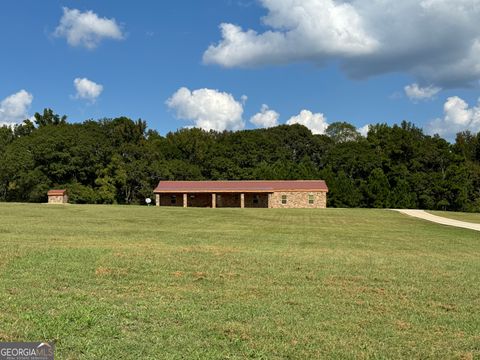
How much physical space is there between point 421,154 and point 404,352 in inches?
2607

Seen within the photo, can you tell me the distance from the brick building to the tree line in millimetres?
10000

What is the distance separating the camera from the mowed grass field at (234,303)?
510 centimetres

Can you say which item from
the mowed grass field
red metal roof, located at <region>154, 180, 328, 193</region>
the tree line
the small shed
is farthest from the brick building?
the mowed grass field

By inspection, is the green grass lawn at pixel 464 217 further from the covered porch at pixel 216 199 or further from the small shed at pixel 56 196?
the small shed at pixel 56 196

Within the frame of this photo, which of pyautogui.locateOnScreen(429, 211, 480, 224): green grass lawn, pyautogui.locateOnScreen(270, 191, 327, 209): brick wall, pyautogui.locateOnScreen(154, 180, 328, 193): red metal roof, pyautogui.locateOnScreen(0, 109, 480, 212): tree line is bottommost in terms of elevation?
pyautogui.locateOnScreen(429, 211, 480, 224): green grass lawn

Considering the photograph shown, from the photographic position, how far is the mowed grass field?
5098mm

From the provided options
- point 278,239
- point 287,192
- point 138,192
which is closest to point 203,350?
point 278,239

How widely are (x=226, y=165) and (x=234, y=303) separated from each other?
63227 millimetres

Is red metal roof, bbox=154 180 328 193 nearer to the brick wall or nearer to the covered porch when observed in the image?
the brick wall

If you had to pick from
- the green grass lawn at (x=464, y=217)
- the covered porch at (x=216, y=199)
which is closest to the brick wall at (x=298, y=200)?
the covered porch at (x=216, y=199)

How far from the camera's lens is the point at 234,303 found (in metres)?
6.86

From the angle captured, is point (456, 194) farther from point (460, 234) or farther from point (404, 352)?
point (404, 352)

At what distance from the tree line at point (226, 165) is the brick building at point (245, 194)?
32.8ft

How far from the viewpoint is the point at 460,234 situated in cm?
2166
